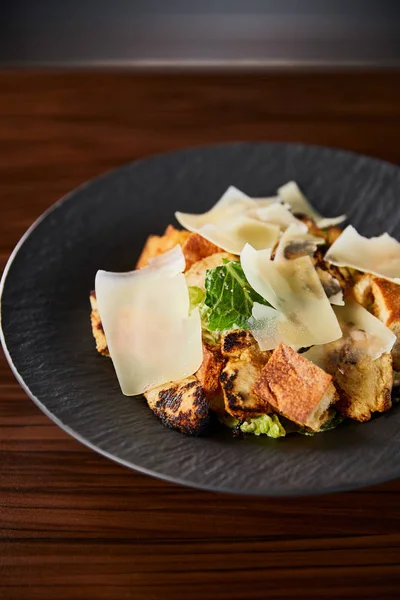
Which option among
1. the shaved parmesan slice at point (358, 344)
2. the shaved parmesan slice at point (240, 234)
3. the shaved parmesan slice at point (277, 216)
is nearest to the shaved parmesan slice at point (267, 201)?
the shaved parmesan slice at point (277, 216)

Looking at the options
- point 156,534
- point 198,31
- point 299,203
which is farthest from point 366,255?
point 198,31

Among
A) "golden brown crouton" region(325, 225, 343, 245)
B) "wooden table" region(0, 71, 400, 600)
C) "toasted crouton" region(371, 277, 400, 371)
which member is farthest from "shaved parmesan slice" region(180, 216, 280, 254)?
"wooden table" region(0, 71, 400, 600)

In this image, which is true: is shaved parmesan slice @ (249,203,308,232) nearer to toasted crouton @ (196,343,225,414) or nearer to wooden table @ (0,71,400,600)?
toasted crouton @ (196,343,225,414)

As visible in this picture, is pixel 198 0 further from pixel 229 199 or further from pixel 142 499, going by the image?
pixel 142 499

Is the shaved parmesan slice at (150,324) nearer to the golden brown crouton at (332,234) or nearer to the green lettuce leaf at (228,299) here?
the green lettuce leaf at (228,299)

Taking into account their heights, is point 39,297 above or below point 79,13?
below

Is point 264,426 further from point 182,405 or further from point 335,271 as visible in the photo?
point 335,271

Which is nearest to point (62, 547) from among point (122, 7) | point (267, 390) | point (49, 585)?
point (49, 585)
